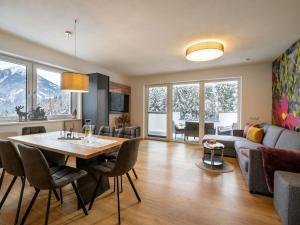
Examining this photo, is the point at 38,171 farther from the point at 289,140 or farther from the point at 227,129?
the point at 227,129

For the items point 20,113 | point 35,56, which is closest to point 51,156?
point 20,113

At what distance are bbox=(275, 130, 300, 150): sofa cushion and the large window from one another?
4.72 metres

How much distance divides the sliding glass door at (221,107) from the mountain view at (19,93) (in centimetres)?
436

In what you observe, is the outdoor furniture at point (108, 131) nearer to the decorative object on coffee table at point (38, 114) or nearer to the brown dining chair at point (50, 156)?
the brown dining chair at point (50, 156)

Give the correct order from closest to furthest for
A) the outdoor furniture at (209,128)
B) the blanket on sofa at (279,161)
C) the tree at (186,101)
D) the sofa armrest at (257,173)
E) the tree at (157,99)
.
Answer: the blanket on sofa at (279,161) < the sofa armrest at (257,173) < the outdoor furniture at (209,128) < the tree at (186,101) < the tree at (157,99)

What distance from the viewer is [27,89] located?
10.5 ft

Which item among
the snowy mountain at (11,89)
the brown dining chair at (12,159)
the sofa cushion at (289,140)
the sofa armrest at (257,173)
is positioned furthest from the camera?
the snowy mountain at (11,89)

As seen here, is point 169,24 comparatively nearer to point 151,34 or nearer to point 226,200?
point 151,34

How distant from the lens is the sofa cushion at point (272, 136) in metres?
2.93

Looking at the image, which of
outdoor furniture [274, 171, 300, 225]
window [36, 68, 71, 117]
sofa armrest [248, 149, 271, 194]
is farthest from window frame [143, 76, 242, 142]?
outdoor furniture [274, 171, 300, 225]

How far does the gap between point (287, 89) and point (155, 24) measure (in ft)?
10.2

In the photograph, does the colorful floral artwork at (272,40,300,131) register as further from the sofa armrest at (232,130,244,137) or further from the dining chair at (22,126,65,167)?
the dining chair at (22,126,65,167)

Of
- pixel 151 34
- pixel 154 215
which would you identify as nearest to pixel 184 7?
pixel 151 34

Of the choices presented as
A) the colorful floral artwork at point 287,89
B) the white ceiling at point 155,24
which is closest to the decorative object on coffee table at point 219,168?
the colorful floral artwork at point 287,89
